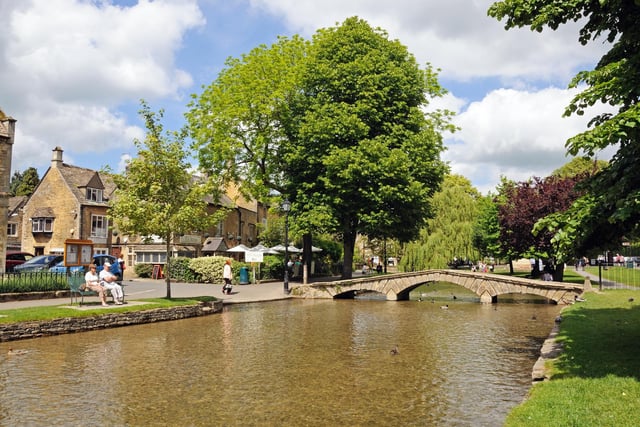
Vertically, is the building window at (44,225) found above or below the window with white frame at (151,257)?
above

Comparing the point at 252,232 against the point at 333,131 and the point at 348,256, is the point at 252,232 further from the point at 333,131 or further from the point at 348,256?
the point at 333,131

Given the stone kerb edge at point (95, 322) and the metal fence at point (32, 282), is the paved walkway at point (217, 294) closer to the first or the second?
the metal fence at point (32, 282)

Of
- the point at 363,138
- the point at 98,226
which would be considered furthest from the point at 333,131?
the point at 98,226

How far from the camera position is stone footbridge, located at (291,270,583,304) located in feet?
91.4

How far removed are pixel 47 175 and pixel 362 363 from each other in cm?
5047

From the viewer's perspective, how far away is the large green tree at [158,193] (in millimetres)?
21995

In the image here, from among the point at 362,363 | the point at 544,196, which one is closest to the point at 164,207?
the point at 362,363

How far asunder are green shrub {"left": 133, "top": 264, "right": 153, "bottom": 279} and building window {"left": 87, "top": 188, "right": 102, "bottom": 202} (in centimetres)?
1248

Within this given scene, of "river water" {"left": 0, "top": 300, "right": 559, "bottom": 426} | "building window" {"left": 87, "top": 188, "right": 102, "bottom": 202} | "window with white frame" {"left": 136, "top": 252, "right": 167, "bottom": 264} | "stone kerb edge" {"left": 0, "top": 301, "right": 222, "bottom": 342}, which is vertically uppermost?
"building window" {"left": 87, "top": 188, "right": 102, "bottom": 202}

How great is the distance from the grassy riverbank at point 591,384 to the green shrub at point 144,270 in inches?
1437

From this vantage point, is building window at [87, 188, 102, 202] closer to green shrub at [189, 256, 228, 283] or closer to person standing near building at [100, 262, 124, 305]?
green shrub at [189, 256, 228, 283]

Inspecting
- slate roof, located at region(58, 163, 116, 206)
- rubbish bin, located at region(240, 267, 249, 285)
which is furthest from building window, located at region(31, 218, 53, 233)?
rubbish bin, located at region(240, 267, 249, 285)

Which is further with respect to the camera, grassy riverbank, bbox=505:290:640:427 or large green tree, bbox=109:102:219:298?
large green tree, bbox=109:102:219:298

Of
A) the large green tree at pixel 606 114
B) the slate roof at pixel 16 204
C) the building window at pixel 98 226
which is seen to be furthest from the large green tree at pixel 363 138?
the slate roof at pixel 16 204
